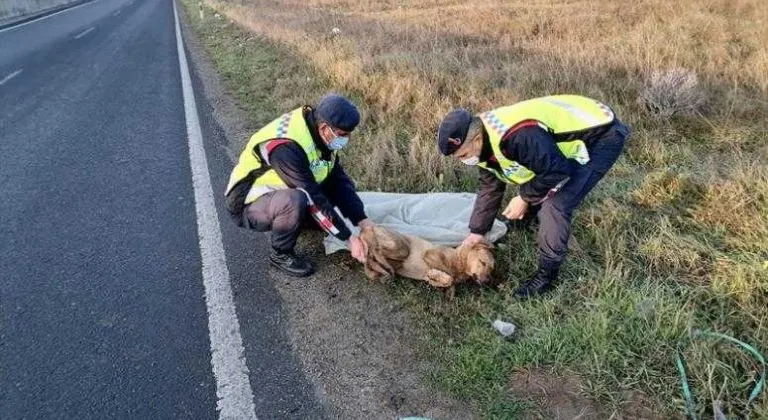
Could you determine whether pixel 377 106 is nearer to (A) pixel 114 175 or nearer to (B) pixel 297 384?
(A) pixel 114 175

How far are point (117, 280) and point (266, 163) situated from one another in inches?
48.8

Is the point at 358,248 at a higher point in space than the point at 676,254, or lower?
higher

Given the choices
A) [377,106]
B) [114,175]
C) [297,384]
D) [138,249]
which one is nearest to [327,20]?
[377,106]

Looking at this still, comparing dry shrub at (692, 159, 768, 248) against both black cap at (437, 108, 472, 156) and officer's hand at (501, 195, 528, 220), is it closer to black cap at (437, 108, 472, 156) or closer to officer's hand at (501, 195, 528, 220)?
officer's hand at (501, 195, 528, 220)

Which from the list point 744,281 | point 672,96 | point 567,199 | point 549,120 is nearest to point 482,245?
point 567,199

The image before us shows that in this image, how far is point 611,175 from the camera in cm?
450

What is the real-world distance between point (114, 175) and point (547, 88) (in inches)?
198

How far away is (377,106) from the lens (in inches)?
256

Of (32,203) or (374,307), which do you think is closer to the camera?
(374,307)

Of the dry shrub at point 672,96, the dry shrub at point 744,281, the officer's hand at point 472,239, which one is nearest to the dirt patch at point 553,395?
the officer's hand at point 472,239

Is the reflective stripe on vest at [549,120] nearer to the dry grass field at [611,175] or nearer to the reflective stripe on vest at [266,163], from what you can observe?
the dry grass field at [611,175]

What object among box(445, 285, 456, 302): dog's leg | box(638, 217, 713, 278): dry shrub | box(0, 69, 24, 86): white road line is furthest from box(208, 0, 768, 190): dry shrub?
box(0, 69, 24, 86): white road line

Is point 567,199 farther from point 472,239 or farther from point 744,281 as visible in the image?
point 744,281

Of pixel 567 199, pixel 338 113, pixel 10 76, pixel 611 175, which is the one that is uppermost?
pixel 338 113
